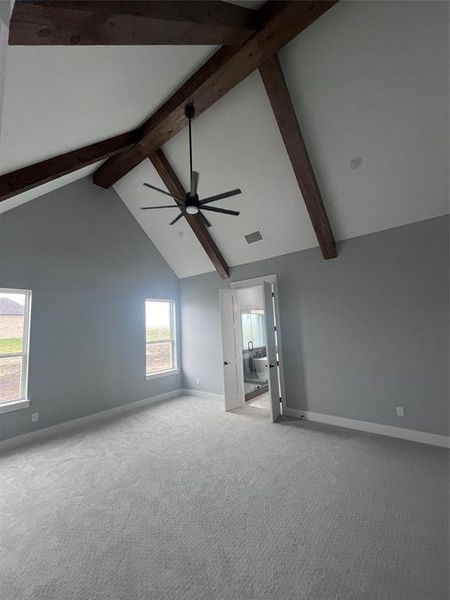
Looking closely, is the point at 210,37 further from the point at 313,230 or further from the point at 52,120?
the point at 313,230

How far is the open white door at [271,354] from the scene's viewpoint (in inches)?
171

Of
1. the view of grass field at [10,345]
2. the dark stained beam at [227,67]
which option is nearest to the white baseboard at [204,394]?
the view of grass field at [10,345]

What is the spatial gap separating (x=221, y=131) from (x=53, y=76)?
2049 millimetres

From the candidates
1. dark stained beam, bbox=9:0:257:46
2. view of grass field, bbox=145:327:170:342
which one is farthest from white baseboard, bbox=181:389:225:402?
dark stained beam, bbox=9:0:257:46

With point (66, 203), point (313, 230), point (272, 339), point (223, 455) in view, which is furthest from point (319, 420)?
point (66, 203)

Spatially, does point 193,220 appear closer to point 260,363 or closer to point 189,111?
point 189,111

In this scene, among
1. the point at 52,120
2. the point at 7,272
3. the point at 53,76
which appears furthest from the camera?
the point at 7,272

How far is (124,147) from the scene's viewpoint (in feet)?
12.3

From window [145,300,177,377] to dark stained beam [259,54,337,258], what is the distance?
3664 millimetres

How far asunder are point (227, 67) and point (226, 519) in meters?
4.12

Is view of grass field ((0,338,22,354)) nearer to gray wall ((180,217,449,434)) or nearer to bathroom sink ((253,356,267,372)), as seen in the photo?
gray wall ((180,217,449,434))

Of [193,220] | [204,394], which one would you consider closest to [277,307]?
[193,220]

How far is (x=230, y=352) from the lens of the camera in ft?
17.3

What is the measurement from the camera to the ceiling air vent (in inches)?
185
